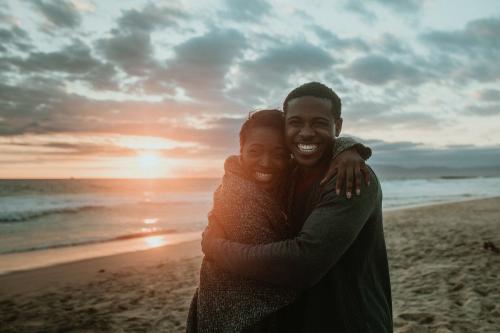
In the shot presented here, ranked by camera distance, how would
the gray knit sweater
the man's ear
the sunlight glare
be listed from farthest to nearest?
the sunlight glare
the man's ear
the gray knit sweater

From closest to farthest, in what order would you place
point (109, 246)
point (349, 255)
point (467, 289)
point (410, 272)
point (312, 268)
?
point (312, 268), point (349, 255), point (467, 289), point (410, 272), point (109, 246)

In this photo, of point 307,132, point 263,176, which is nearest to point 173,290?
point 263,176

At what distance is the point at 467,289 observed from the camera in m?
5.99

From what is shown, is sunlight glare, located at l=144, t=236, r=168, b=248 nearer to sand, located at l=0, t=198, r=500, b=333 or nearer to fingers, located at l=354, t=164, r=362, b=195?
sand, located at l=0, t=198, r=500, b=333

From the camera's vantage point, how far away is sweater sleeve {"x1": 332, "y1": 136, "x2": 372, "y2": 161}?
2.22 metres

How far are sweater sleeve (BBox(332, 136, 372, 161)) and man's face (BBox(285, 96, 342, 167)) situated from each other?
67mm

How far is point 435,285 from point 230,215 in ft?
17.4

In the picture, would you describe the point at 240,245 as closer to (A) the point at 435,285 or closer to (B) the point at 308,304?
(B) the point at 308,304

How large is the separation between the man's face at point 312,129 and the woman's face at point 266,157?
0.29 m

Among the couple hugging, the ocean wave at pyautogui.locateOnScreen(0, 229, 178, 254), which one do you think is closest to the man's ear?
the couple hugging

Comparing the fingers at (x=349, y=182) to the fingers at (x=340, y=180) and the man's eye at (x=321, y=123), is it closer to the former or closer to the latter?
the fingers at (x=340, y=180)

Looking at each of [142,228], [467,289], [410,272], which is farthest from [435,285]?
[142,228]

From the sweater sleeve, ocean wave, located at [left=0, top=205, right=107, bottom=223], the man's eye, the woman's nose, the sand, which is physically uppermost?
the man's eye

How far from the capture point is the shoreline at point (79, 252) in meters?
9.95
